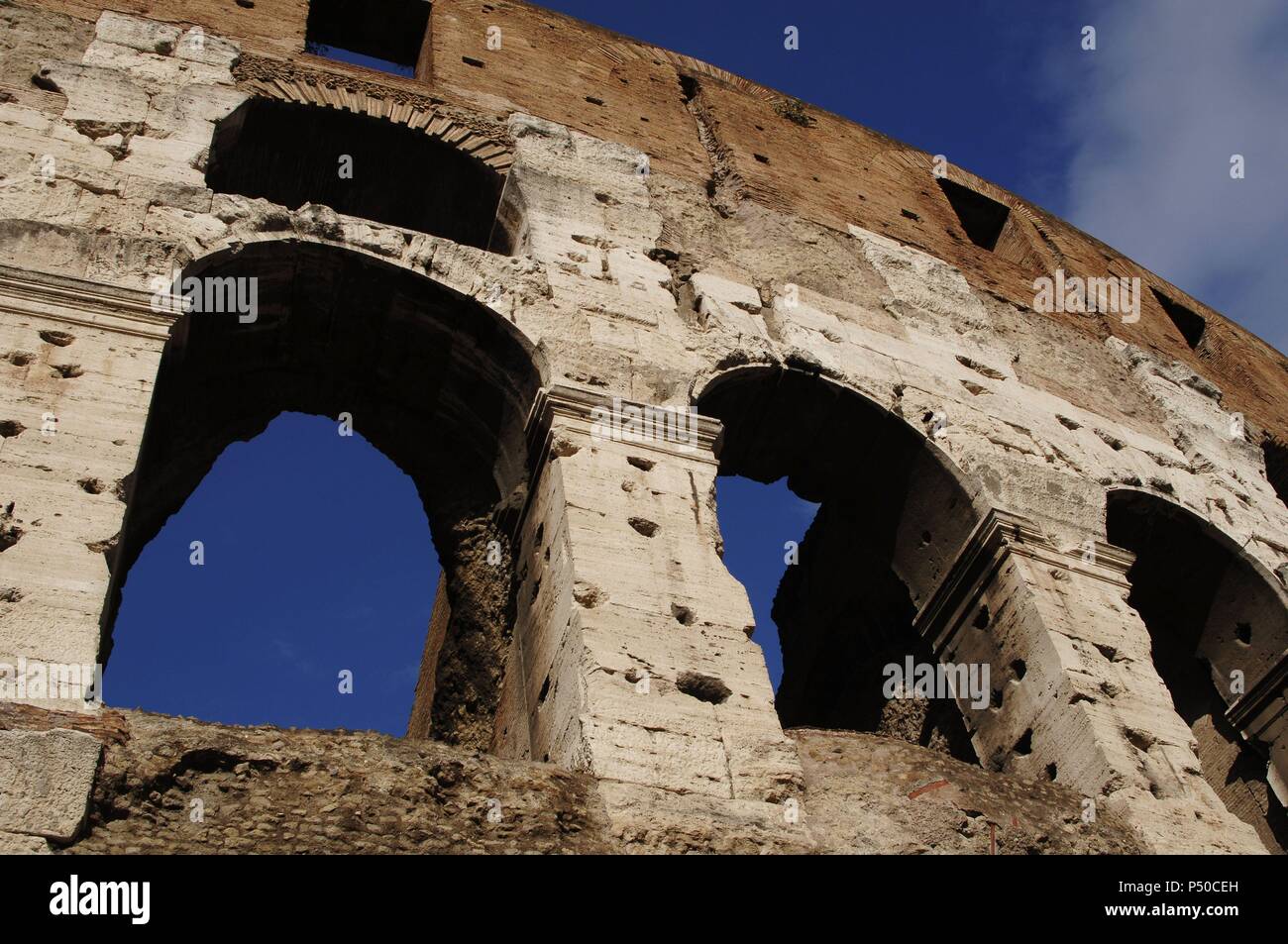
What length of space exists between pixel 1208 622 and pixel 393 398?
17.7ft

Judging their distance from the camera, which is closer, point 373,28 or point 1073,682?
point 1073,682

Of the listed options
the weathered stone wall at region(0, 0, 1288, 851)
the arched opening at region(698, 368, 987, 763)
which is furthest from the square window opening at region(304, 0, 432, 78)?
the arched opening at region(698, 368, 987, 763)

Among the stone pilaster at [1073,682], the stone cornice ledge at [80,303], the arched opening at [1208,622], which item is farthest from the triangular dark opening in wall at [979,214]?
the stone cornice ledge at [80,303]

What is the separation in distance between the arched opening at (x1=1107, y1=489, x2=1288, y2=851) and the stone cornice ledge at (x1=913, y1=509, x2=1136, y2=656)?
1025mm

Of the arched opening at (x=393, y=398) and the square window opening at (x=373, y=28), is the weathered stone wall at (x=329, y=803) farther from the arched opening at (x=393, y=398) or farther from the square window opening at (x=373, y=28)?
the square window opening at (x=373, y=28)

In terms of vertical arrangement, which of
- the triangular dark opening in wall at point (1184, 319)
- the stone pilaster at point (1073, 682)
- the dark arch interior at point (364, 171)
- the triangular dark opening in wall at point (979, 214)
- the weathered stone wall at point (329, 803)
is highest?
the triangular dark opening in wall at point (979, 214)

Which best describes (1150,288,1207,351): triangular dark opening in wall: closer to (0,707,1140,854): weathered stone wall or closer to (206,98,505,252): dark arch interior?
(206,98,505,252): dark arch interior

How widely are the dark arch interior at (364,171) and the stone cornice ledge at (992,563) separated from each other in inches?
Answer: 140

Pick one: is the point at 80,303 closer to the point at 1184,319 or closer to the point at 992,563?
the point at 992,563

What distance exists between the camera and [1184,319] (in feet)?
42.9

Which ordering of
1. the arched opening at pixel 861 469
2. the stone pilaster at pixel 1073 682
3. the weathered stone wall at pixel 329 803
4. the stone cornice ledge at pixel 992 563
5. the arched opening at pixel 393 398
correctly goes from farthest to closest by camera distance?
the arched opening at pixel 861 469 → the stone cornice ledge at pixel 992 563 → the arched opening at pixel 393 398 → the stone pilaster at pixel 1073 682 → the weathered stone wall at pixel 329 803

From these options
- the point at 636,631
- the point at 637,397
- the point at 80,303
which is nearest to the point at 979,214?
the point at 637,397

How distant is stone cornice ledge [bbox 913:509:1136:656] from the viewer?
7730 millimetres

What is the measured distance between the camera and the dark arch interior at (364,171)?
8688 mm
